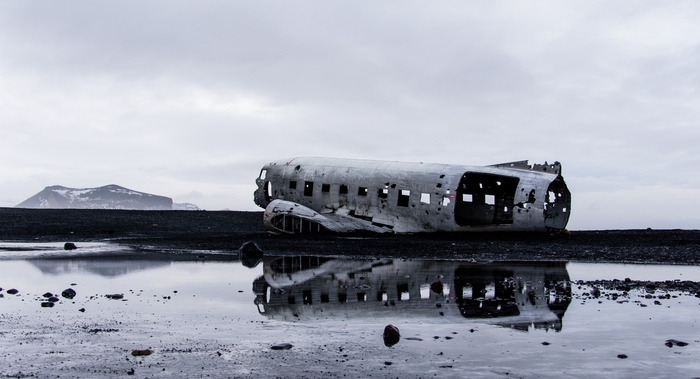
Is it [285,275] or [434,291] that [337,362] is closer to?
[434,291]

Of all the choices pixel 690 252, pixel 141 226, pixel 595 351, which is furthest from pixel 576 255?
pixel 141 226

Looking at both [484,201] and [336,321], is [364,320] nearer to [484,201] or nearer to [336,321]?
[336,321]

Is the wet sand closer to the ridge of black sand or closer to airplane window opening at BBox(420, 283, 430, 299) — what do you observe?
airplane window opening at BBox(420, 283, 430, 299)

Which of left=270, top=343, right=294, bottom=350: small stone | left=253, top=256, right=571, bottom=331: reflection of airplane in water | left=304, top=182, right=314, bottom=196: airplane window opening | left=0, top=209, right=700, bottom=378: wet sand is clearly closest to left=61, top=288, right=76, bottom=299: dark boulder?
left=0, top=209, right=700, bottom=378: wet sand

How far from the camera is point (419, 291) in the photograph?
432 inches

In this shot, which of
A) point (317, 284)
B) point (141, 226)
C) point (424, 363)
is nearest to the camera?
point (424, 363)

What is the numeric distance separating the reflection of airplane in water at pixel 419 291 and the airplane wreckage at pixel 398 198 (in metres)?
11.3

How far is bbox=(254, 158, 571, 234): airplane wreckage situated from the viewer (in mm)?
27203

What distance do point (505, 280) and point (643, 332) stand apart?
16.6 ft

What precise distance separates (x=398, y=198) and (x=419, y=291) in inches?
710

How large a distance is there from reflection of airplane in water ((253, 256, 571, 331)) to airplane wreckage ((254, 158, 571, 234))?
11.3m

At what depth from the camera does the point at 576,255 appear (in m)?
19.6

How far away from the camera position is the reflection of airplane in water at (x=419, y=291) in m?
8.61

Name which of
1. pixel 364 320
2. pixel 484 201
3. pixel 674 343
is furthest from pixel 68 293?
pixel 484 201
